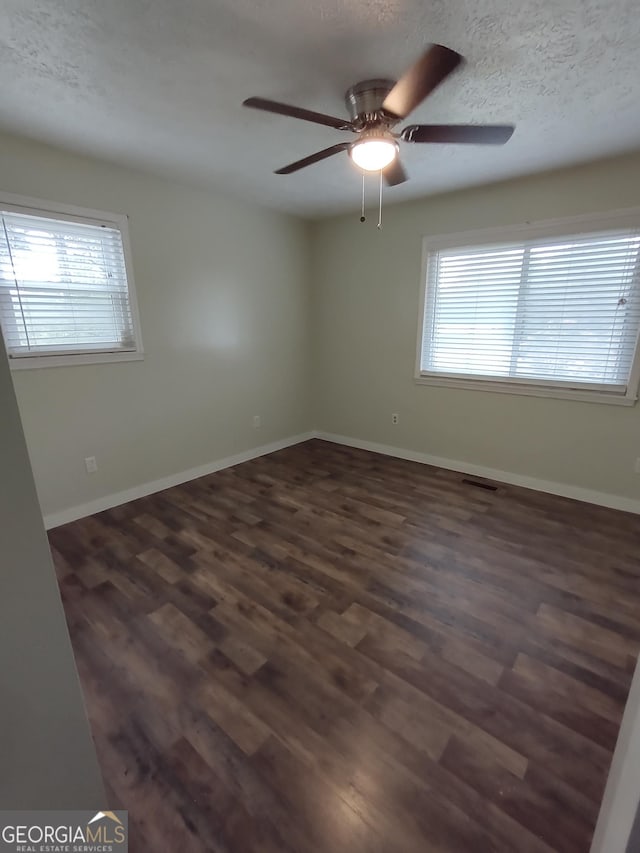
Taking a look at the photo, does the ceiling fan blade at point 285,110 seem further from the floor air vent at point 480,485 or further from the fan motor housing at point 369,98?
the floor air vent at point 480,485

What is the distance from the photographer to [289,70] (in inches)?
65.1

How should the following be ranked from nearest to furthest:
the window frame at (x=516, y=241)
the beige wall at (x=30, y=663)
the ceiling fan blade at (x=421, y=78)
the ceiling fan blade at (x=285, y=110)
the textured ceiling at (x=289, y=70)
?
the beige wall at (x=30, y=663) → the ceiling fan blade at (x=421, y=78) → the textured ceiling at (x=289, y=70) → the ceiling fan blade at (x=285, y=110) → the window frame at (x=516, y=241)

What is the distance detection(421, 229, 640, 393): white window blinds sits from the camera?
108 inches

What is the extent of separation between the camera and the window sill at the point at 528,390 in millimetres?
2830

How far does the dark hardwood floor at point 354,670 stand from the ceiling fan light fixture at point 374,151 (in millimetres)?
2186

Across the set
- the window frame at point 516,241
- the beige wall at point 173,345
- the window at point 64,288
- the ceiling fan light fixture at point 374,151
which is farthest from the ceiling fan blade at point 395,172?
the window at point 64,288

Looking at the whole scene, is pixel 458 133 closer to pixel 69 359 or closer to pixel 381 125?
pixel 381 125

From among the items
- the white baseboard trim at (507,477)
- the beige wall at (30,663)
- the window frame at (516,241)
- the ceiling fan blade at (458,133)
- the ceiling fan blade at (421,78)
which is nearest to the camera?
the beige wall at (30,663)

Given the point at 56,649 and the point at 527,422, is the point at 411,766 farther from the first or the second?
the point at 527,422

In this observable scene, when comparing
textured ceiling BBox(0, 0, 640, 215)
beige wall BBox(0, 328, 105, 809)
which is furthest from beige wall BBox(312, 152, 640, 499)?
beige wall BBox(0, 328, 105, 809)

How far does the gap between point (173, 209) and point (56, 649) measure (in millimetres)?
3257

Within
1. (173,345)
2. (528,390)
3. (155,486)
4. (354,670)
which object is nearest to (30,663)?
(354,670)

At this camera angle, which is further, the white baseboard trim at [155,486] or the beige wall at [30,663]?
the white baseboard trim at [155,486]

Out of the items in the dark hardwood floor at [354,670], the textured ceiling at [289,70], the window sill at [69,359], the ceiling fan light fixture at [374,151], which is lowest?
the dark hardwood floor at [354,670]
